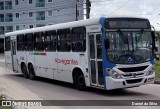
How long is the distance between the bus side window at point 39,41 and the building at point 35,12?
48153 mm

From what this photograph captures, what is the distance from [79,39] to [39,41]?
4.88 m

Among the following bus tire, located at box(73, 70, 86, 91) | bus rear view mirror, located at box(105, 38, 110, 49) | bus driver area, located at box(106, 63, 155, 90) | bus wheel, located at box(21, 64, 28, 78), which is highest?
bus rear view mirror, located at box(105, 38, 110, 49)

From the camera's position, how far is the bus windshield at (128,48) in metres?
14.0

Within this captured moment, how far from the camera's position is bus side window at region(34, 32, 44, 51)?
19758 mm

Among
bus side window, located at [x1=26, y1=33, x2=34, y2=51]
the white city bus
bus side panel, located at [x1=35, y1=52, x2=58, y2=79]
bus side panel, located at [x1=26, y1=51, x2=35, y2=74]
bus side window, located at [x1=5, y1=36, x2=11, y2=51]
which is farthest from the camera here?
bus side window, located at [x1=5, y1=36, x2=11, y2=51]

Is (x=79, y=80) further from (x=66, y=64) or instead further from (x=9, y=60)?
(x=9, y=60)

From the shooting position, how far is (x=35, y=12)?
3103 inches

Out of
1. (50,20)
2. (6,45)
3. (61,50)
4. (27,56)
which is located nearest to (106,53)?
(61,50)

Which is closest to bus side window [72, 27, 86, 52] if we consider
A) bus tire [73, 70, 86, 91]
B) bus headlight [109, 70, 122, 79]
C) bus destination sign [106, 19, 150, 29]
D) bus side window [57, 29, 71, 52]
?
bus side window [57, 29, 71, 52]

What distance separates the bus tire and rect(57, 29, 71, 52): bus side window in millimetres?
1259

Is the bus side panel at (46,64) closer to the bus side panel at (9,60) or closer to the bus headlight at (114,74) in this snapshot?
the bus side panel at (9,60)

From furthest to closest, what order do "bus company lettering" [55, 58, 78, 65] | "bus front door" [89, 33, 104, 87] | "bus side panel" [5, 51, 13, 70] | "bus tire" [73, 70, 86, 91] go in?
"bus side panel" [5, 51, 13, 70]
"bus company lettering" [55, 58, 78, 65]
"bus tire" [73, 70, 86, 91]
"bus front door" [89, 33, 104, 87]

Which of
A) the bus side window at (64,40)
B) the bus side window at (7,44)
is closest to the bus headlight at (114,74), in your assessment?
the bus side window at (64,40)

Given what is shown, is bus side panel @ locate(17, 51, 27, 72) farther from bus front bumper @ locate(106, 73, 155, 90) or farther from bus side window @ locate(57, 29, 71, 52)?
bus front bumper @ locate(106, 73, 155, 90)
